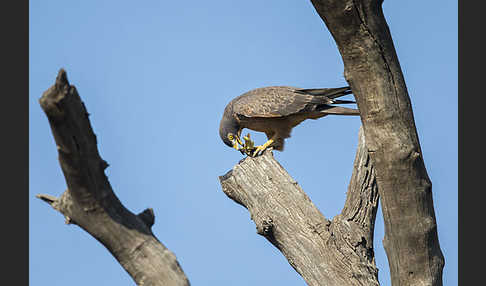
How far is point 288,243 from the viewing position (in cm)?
530

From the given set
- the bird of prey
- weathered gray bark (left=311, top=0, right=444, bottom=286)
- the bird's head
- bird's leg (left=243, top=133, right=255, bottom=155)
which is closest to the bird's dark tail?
the bird of prey

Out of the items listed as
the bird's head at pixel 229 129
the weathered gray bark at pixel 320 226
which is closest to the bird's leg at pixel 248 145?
the bird's head at pixel 229 129

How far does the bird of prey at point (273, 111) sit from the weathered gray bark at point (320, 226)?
112cm

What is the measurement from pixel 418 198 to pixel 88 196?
227 cm

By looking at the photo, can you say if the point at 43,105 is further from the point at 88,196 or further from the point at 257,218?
the point at 257,218

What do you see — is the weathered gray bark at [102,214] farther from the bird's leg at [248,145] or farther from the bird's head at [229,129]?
the bird's head at [229,129]

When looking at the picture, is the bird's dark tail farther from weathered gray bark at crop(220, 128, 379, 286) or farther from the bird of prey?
weathered gray bark at crop(220, 128, 379, 286)

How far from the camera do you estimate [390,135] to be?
362cm

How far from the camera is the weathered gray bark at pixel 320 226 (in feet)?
16.6

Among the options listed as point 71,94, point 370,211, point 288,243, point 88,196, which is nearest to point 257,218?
point 288,243

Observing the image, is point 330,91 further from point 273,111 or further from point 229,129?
point 229,129

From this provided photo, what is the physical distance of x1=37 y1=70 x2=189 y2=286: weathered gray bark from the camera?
10.5 feet

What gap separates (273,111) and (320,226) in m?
2.17

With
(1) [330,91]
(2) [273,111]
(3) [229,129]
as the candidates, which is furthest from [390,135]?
(3) [229,129]
